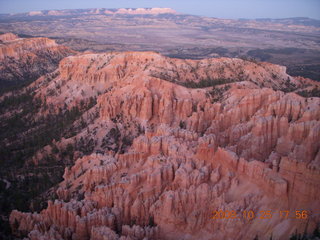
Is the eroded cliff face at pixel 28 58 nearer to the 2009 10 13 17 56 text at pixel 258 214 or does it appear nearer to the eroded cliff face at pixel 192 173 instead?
the eroded cliff face at pixel 192 173

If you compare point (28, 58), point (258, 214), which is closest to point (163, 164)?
point (258, 214)

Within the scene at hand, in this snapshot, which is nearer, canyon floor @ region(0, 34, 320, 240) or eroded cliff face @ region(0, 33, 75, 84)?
canyon floor @ region(0, 34, 320, 240)

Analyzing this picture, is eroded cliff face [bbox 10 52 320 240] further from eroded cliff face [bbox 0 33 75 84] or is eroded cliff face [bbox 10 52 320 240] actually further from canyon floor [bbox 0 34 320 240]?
eroded cliff face [bbox 0 33 75 84]

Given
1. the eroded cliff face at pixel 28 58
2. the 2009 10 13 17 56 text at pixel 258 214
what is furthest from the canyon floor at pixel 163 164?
the eroded cliff face at pixel 28 58

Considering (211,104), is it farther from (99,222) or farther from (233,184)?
(99,222)

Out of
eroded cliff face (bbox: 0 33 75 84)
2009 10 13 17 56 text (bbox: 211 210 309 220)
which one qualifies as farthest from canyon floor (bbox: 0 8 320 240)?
eroded cliff face (bbox: 0 33 75 84)

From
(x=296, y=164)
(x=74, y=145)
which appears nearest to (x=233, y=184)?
(x=296, y=164)
